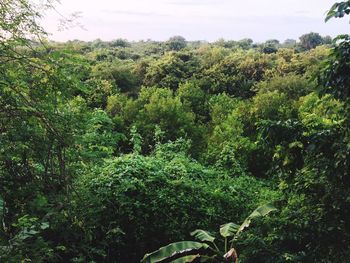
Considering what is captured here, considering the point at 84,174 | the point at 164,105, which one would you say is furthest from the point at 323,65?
the point at 164,105

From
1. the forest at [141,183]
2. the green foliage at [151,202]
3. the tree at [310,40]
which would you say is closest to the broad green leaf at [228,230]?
the forest at [141,183]

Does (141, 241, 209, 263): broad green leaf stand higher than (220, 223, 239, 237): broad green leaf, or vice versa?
(220, 223, 239, 237): broad green leaf

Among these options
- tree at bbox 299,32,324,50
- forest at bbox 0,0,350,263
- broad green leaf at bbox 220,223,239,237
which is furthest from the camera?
tree at bbox 299,32,324,50

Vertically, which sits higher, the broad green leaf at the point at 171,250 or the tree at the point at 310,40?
the tree at the point at 310,40

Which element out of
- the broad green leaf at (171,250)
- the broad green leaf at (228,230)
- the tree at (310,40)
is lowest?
the broad green leaf at (171,250)

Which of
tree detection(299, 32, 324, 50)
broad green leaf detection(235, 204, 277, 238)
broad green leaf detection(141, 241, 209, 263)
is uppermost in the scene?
tree detection(299, 32, 324, 50)

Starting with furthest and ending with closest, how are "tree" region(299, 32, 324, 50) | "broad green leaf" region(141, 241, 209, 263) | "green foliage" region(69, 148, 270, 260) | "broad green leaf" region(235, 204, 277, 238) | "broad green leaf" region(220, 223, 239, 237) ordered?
"tree" region(299, 32, 324, 50)
"green foliage" region(69, 148, 270, 260)
"broad green leaf" region(220, 223, 239, 237)
"broad green leaf" region(235, 204, 277, 238)
"broad green leaf" region(141, 241, 209, 263)

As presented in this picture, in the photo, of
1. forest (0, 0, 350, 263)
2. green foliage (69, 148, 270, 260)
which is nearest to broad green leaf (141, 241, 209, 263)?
forest (0, 0, 350, 263)

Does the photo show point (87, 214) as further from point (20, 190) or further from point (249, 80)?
point (249, 80)

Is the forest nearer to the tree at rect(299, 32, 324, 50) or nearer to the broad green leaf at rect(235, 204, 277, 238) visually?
the broad green leaf at rect(235, 204, 277, 238)

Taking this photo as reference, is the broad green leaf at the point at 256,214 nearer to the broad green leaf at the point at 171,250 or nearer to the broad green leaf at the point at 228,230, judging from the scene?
the broad green leaf at the point at 228,230

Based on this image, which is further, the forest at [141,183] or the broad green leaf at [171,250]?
the broad green leaf at [171,250]

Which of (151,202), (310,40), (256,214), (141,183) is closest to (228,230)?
(256,214)

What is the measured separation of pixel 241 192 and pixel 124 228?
118 inches
